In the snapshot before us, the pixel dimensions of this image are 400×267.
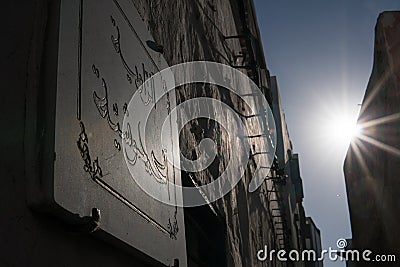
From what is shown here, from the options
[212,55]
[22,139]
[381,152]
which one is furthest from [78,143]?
[381,152]

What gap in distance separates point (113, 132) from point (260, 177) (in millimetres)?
3860

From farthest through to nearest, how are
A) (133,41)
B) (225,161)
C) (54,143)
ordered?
1. (225,161)
2. (133,41)
3. (54,143)

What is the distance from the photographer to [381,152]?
4562mm

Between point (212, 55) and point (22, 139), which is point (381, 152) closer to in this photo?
point (212, 55)

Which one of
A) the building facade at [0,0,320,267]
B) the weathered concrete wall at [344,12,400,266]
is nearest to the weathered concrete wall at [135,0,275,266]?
the building facade at [0,0,320,267]

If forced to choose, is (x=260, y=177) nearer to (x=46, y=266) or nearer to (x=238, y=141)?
(x=238, y=141)

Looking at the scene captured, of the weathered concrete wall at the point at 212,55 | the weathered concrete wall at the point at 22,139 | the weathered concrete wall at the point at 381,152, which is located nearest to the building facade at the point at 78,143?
the weathered concrete wall at the point at 22,139

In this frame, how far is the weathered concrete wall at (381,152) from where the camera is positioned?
402 centimetres

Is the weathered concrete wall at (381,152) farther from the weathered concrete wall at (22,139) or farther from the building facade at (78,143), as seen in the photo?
the weathered concrete wall at (22,139)

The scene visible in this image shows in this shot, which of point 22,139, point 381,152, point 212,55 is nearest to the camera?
point 22,139

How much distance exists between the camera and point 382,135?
4.41 m

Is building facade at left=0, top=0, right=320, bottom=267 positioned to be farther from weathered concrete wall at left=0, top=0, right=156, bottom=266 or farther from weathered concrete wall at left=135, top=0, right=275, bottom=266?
weathered concrete wall at left=135, top=0, right=275, bottom=266

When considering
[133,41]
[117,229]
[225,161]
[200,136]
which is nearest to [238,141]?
[225,161]

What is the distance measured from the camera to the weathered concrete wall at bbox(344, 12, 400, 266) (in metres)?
4.02
